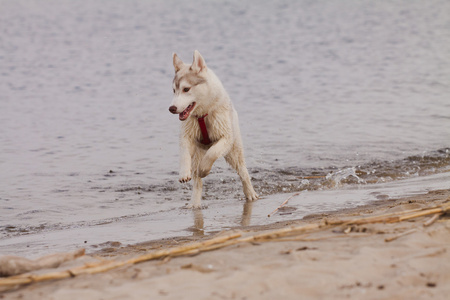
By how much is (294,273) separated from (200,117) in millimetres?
3874

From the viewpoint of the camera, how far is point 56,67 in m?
21.8

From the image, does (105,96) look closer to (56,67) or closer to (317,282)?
(56,67)

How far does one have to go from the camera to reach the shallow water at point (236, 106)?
7828mm

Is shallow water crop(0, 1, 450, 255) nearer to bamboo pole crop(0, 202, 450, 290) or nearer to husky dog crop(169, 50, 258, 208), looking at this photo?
husky dog crop(169, 50, 258, 208)

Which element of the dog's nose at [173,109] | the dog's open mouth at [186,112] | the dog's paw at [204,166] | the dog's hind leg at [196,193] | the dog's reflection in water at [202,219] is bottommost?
the dog's reflection in water at [202,219]

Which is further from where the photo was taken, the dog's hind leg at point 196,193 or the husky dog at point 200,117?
the dog's hind leg at point 196,193

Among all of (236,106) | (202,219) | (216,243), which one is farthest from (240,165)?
(236,106)

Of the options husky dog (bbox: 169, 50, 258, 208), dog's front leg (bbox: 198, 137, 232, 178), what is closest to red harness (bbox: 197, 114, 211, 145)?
husky dog (bbox: 169, 50, 258, 208)

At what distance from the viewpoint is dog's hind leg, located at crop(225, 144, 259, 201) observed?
803 centimetres

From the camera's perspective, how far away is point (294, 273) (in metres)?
3.49

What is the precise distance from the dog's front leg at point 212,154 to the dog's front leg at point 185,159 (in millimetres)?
170

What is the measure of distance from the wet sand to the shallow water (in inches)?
89.4

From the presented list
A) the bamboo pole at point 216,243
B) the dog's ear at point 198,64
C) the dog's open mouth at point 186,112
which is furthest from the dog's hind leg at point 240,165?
the bamboo pole at point 216,243

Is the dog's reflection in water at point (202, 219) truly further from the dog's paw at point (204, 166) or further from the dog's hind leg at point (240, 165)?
the dog's paw at point (204, 166)
